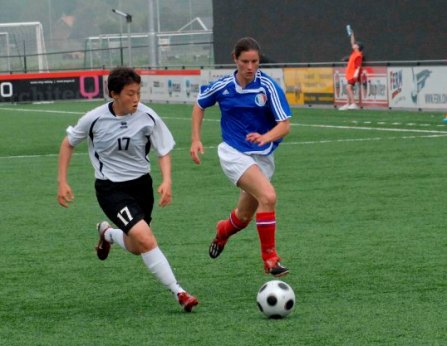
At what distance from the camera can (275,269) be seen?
9320mm

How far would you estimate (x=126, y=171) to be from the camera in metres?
8.71

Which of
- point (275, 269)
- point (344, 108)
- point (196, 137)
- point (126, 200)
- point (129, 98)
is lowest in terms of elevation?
point (344, 108)

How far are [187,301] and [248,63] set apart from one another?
232 cm

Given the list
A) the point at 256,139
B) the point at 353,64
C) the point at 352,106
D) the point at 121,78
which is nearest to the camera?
the point at 121,78

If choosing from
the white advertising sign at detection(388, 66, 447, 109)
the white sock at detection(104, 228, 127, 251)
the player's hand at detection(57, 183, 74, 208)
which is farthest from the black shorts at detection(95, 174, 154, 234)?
the white advertising sign at detection(388, 66, 447, 109)

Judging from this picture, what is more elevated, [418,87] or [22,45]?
[22,45]

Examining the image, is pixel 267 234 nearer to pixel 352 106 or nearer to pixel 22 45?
pixel 352 106

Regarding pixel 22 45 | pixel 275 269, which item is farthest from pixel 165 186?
pixel 22 45

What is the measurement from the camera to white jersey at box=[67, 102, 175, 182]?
338 inches

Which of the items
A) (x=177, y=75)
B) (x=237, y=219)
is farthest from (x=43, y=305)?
(x=177, y=75)

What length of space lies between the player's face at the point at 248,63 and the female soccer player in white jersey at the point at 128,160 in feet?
4.24

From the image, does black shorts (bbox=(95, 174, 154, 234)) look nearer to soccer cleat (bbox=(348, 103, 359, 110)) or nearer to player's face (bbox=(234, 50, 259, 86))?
player's face (bbox=(234, 50, 259, 86))

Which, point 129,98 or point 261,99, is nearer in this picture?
point 129,98

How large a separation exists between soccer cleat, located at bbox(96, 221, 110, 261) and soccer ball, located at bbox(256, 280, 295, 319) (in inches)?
82.9
